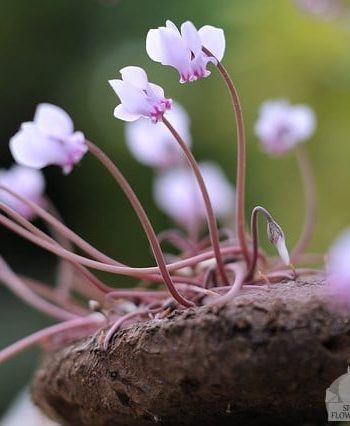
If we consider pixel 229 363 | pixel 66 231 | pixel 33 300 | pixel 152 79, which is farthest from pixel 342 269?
pixel 152 79

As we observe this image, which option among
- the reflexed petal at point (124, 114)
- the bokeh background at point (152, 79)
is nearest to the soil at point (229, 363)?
the reflexed petal at point (124, 114)

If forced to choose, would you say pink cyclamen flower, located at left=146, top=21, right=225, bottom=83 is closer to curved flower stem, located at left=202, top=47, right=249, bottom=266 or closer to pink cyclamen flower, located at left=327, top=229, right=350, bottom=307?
curved flower stem, located at left=202, top=47, right=249, bottom=266

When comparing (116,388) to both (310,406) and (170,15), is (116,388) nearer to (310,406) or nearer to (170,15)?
(310,406)

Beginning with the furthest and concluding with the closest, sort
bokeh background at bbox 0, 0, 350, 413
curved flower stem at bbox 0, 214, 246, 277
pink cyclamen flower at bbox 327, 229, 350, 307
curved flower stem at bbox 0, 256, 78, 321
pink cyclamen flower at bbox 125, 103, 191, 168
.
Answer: bokeh background at bbox 0, 0, 350, 413
pink cyclamen flower at bbox 125, 103, 191, 168
curved flower stem at bbox 0, 256, 78, 321
curved flower stem at bbox 0, 214, 246, 277
pink cyclamen flower at bbox 327, 229, 350, 307

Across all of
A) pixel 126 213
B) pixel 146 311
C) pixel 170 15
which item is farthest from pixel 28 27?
pixel 146 311

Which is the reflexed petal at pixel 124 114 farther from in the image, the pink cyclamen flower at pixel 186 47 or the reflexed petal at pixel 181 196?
the reflexed petal at pixel 181 196

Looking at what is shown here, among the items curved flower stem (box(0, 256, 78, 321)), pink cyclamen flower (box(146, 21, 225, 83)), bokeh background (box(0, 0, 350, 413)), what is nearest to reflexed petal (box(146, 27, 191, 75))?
pink cyclamen flower (box(146, 21, 225, 83))
